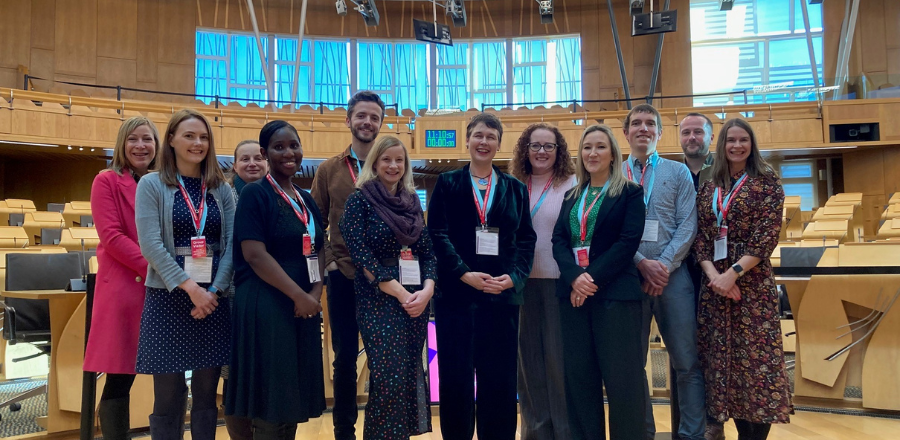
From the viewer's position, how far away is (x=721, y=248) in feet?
7.83

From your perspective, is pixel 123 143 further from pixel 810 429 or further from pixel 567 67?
pixel 567 67

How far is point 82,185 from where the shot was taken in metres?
11.5

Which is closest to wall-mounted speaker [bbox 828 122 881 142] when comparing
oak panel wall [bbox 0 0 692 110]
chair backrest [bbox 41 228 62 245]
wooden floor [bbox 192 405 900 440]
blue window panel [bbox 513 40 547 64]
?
oak panel wall [bbox 0 0 692 110]

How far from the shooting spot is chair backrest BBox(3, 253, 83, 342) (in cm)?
314

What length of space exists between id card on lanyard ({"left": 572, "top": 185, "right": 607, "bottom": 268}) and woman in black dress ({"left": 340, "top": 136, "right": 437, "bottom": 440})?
57cm

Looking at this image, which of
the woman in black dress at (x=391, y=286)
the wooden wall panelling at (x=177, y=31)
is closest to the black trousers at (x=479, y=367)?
the woman in black dress at (x=391, y=286)

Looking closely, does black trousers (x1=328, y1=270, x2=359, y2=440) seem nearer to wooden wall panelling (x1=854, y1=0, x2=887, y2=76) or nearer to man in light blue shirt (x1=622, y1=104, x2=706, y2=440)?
man in light blue shirt (x1=622, y1=104, x2=706, y2=440)

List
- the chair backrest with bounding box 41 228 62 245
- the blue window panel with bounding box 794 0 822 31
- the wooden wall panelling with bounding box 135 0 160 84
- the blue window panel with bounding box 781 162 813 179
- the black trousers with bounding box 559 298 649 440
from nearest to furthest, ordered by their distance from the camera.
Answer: the black trousers with bounding box 559 298 649 440 → the chair backrest with bounding box 41 228 62 245 → the blue window panel with bounding box 781 162 813 179 → the wooden wall panelling with bounding box 135 0 160 84 → the blue window panel with bounding box 794 0 822 31

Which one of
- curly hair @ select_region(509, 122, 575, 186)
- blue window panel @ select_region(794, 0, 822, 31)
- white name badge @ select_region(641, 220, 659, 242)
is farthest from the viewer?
blue window panel @ select_region(794, 0, 822, 31)

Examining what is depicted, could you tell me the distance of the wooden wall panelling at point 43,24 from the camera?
1178 centimetres

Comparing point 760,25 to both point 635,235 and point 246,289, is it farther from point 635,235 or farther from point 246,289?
point 246,289

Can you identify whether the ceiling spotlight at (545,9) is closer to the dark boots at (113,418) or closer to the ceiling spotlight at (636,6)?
the ceiling spotlight at (636,6)

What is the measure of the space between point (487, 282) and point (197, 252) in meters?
1.01

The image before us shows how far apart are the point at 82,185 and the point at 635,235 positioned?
12.1m
